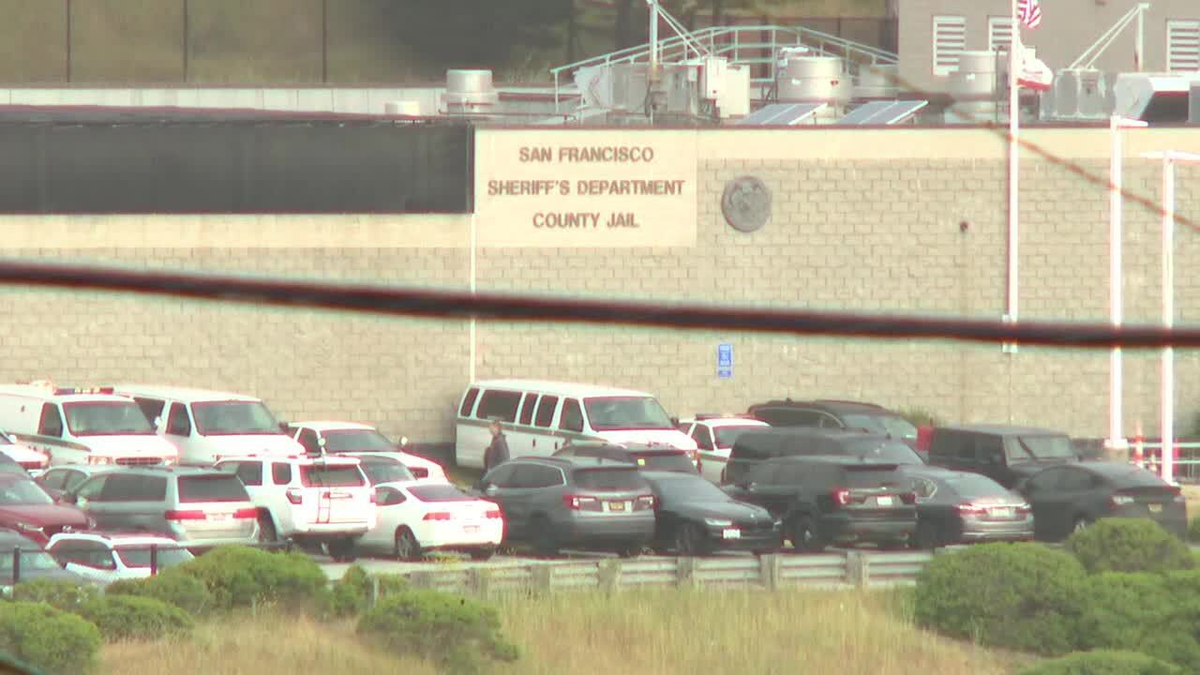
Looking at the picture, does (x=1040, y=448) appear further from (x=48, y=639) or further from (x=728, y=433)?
(x=48, y=639)

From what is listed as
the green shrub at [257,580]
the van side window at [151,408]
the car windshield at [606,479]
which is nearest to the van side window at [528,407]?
the van side window at [151,408]

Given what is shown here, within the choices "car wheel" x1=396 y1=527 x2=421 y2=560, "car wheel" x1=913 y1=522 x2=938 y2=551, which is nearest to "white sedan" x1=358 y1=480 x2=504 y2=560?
"car wheel" x1=396 y1=527 x2=421 y2=560

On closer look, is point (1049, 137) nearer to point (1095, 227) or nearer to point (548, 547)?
point (1095, 227)

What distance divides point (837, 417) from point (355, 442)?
898cm

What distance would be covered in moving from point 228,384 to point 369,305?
110ft

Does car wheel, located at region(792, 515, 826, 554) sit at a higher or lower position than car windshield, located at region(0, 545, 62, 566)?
lower

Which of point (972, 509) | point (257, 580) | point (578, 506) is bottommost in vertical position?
point (257, 580)

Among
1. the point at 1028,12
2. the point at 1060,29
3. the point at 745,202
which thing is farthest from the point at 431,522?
the point at 1060,29

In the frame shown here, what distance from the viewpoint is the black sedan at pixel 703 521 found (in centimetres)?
2578

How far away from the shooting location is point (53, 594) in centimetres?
1939

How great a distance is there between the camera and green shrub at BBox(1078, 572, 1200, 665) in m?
23.2

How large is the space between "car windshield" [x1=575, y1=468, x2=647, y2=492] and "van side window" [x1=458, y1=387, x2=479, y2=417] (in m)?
10.8

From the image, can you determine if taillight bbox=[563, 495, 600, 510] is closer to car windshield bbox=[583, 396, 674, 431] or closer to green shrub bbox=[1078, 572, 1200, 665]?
green shrub bbox=[1078, 572, 1200, 665]

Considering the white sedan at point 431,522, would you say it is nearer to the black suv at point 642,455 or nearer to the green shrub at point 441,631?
the black suv at point 642,455
